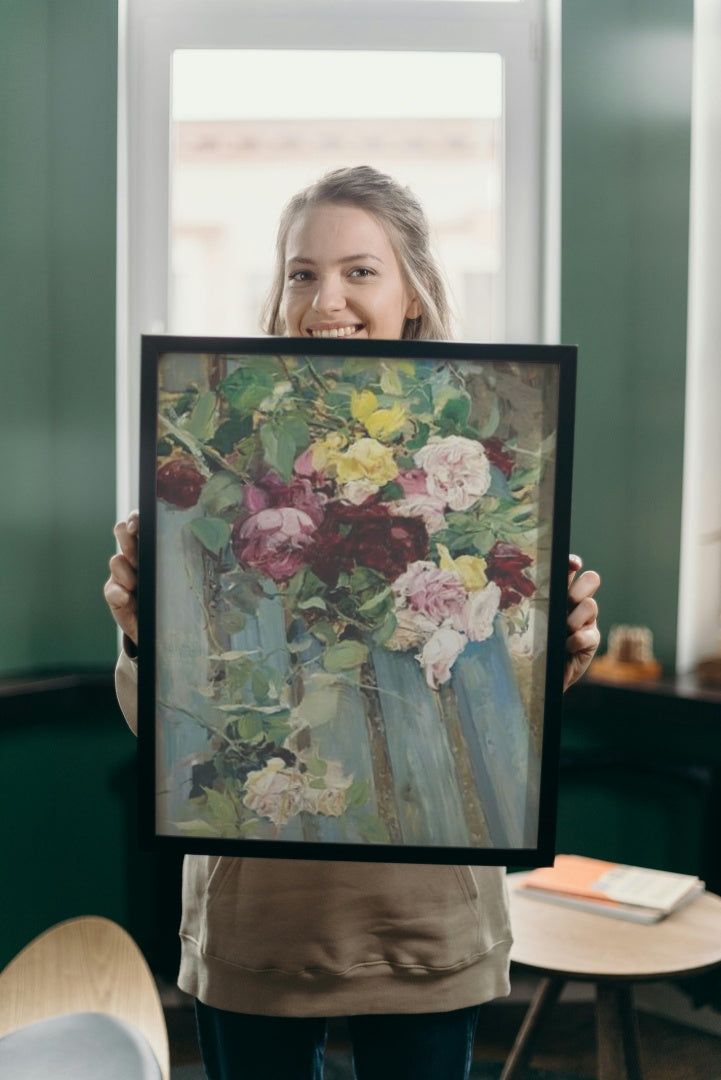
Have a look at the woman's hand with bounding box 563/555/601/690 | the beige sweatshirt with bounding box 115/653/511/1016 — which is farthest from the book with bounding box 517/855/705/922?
the woman's hand with bounding box 563/555/601/690

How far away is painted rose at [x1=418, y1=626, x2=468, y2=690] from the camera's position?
1041 mm

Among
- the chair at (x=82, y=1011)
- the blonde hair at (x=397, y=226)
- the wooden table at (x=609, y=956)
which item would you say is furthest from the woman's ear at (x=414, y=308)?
the wooden table at (x=609, y=956)

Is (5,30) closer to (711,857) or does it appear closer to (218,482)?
(218,482)

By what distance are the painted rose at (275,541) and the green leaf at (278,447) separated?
1.6 inches

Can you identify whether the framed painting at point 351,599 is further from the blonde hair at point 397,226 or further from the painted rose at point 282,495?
the blonde hair at point 397,226

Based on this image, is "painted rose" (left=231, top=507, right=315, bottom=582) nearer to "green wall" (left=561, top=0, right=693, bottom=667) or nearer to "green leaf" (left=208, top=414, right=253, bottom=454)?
"green leaf" (left=208, top=414, right=253, bottom=454)

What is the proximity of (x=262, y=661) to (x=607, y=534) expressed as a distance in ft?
6.24

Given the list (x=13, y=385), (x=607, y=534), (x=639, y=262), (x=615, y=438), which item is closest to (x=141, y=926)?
(x=13, y=385)

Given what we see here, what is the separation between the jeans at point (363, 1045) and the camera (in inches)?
44.0

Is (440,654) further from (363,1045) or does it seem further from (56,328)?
(56,328)

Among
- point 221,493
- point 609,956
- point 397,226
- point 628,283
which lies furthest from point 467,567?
point 628,283

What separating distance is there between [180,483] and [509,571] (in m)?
0.33

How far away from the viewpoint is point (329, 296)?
47.1 inches

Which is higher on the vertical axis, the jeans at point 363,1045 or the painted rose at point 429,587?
the painted rose at point 429,587
